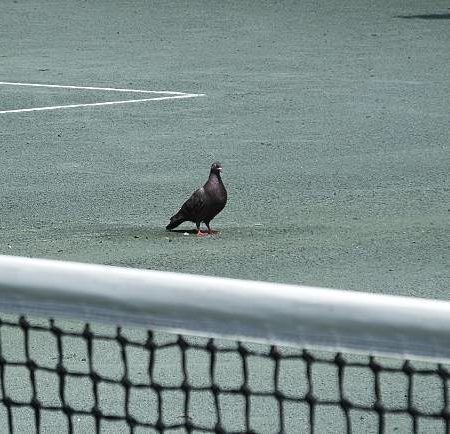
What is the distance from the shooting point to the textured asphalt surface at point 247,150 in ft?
37.5

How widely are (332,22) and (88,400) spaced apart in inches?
930

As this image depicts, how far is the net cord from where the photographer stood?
437 centimetres

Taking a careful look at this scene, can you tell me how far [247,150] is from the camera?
53.1 feet

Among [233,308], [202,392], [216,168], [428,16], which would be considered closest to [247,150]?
[216,168]

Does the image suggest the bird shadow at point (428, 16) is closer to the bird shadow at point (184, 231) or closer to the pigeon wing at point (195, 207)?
the bird shadow at point (184, 231)

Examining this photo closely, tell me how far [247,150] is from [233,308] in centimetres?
1167

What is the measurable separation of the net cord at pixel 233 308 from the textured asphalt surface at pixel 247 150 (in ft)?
9.30

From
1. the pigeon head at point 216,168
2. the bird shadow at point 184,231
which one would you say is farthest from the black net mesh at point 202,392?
the bird shadow at point 184,231

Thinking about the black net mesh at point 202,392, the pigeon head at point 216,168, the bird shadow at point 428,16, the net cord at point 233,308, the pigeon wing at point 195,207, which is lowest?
the bird shadow at point 428,16

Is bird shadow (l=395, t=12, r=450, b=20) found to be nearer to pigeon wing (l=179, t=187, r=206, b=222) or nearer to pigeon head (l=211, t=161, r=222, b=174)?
pigeon head (l=211, t=161, r=222, b=174)

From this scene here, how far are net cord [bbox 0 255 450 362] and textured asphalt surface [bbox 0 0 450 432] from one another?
2833 millimetres

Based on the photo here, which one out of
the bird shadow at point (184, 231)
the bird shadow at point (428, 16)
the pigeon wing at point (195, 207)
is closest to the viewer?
the pigeon wing at point (195, 207)

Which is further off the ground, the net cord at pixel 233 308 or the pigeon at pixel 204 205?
the net cord at pixel 233 308

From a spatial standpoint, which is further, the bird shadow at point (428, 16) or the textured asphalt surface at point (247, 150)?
the bird shadow at point (428, 16)
